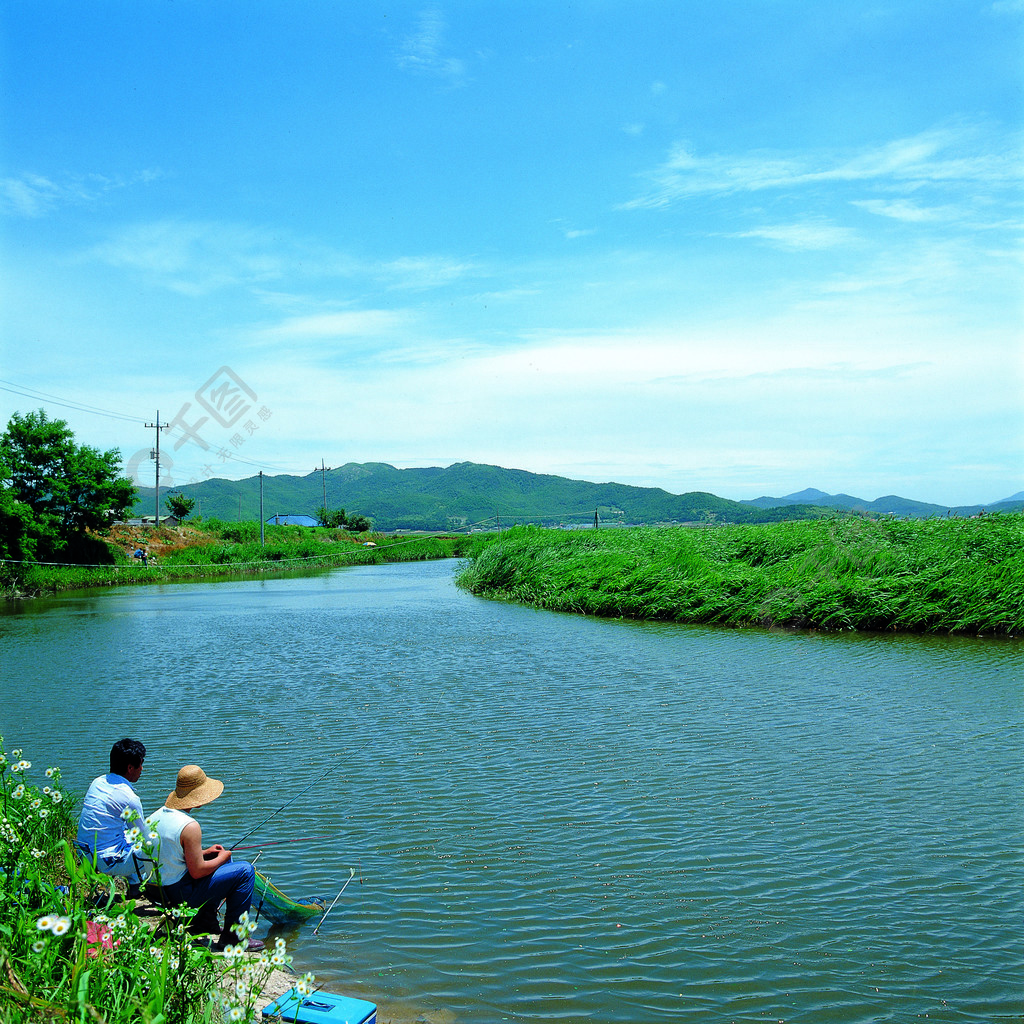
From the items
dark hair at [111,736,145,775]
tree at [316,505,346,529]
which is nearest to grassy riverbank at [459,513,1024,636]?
dark hair at [111,736,145,775]

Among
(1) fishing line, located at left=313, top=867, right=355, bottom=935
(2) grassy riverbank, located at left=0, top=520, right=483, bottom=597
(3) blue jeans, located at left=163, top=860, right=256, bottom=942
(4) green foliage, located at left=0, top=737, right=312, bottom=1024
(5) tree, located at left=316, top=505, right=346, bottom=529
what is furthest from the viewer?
(5) tree, located at left=316, top=505, right=346, bottom=529

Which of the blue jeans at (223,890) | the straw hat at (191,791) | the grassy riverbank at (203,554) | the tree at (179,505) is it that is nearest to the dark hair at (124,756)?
the straw hat at (191,791)

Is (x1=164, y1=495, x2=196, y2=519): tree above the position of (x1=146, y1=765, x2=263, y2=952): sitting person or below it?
above

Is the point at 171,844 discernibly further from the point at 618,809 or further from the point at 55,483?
the point at 55,483

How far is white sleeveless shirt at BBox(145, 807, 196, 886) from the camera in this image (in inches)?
194

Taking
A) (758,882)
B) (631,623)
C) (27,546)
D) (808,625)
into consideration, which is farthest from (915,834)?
(27,546)

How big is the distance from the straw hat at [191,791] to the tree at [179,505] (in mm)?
54227

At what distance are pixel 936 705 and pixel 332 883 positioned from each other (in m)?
8.34

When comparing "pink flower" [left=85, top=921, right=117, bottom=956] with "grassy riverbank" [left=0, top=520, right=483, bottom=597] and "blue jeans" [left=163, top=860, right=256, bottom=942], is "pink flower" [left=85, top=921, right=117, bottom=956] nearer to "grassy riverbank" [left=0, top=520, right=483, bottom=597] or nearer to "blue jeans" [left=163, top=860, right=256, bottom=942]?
"blue jeans" [left=163, top=860, right=256, bottom=942]

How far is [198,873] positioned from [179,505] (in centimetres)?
5604

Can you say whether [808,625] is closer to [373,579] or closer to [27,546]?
[373,579]

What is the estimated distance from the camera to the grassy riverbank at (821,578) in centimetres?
1731

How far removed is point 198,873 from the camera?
16.2 feet

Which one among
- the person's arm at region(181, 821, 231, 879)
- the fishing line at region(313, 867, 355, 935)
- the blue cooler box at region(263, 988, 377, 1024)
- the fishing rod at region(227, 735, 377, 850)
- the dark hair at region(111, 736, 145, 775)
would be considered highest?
the dark hair at region(111, 736, 145, 775)
